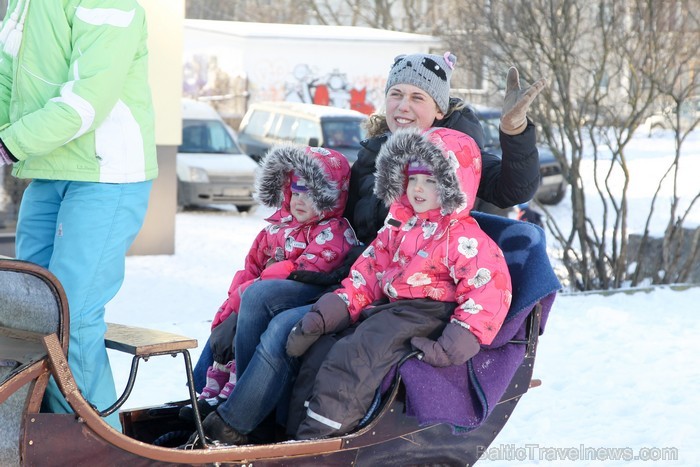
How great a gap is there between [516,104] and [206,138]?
11810mm

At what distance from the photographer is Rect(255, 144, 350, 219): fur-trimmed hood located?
3.56 metres

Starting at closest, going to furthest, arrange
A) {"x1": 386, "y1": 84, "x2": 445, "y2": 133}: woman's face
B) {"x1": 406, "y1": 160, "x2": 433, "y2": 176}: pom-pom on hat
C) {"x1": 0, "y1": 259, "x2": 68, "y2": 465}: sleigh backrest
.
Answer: {"x1": 0, "y1": 259, "x2": 68, "y2": 465}: sleigh backrest < {"x1": 406, "y1": 160, "x2": 433, "y2": 176}: pom-pom on hat < {"x1": 386, "y1": 84, "x2": 445, "y2": 133}: woman's face

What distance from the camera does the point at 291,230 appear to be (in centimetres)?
365

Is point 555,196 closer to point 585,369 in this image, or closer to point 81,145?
point 585,369

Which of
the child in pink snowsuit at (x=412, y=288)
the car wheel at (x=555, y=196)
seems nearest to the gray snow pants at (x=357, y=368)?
the child in pink snowsuit at (x=412, y=288)

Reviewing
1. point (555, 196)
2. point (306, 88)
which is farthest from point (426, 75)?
point (306, 88)

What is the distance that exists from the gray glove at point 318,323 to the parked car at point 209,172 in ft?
33.7

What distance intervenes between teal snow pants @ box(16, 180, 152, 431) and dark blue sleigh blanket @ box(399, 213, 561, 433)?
1.01m

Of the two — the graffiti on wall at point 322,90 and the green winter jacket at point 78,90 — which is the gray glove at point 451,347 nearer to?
the green winter jacket at point 78,90

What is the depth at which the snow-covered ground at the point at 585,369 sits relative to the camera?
14.0 feet

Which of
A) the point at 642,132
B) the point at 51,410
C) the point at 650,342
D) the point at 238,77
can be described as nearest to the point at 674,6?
the point at 650,342

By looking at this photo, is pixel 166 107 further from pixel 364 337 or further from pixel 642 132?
pixel 642 132

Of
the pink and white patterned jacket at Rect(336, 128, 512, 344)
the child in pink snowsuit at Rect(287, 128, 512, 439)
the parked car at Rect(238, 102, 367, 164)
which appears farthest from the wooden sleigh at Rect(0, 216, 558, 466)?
the parked car at Rect(238, 102, 367, 164)

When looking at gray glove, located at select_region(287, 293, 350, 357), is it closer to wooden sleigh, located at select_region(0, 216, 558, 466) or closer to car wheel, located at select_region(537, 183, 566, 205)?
wooden sleigh, located at select_region(0, 216, 558, 466)
